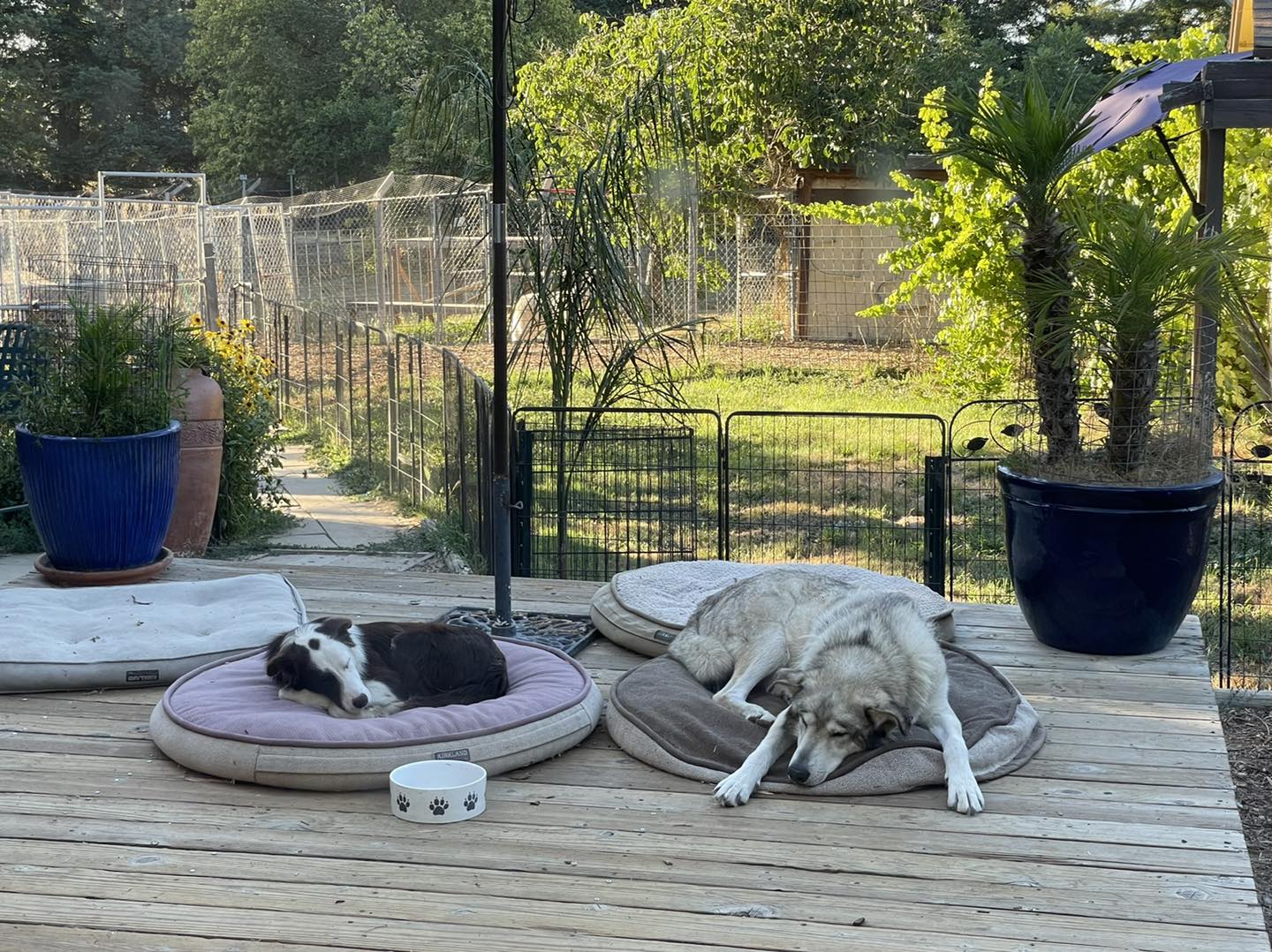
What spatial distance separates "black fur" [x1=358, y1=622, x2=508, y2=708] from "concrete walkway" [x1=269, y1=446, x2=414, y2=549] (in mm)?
3762

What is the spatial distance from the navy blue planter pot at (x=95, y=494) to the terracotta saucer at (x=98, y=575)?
0.04 metres

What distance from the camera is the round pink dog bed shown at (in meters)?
3.54

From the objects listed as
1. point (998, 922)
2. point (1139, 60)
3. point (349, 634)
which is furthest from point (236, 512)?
point (1139, 60)

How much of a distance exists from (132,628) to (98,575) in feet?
4.06

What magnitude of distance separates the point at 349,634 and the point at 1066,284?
2929 mm

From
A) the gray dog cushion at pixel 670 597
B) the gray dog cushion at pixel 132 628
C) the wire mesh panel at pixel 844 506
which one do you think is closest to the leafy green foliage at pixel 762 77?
the wire mesh panel at pixel 844 506

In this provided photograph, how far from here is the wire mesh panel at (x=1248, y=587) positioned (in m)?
5.82

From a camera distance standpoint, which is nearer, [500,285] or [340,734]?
[340,734]

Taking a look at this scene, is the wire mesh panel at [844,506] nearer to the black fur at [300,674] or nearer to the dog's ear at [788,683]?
the dog's ear at [788,683]

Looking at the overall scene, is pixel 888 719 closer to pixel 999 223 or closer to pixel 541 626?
pixel 541 626

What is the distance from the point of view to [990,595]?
7.16 meters

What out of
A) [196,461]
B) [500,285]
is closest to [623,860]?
[500,285]

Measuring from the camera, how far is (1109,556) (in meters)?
4.68

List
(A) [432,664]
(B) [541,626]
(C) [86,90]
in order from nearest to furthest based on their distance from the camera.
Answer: (A) [432,664]
(B) [541,626]
(C) [86,90]
